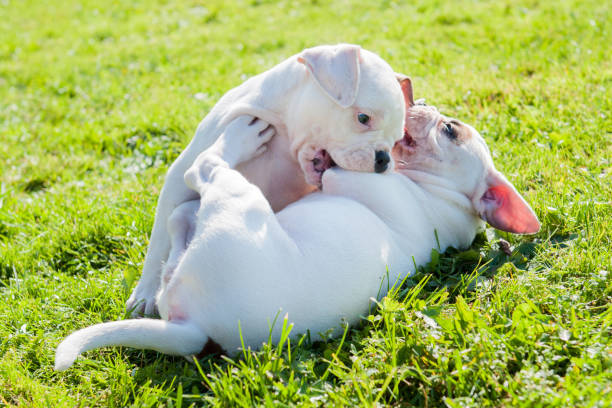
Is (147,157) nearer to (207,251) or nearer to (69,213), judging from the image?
(69,213)

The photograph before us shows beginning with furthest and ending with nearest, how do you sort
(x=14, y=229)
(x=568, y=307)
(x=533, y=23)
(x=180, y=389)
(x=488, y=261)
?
(x=533, y=23) → (x=14, y=229) → (x=488, y=261) → (x=568, y=307) → (x=180, y=389)

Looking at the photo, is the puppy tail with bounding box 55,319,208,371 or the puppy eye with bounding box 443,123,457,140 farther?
the puppy eye with bounding box 443,123,457,140

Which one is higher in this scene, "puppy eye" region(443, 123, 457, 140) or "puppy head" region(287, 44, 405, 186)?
"puppy head" region(287, 44, 405, 186)

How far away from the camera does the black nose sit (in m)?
3.58

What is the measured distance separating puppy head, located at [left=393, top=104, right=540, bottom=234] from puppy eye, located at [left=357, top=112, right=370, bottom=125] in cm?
51

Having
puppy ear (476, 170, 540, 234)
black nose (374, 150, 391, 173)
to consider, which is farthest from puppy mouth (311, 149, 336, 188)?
puppy ear (476, 170, 540, 234)

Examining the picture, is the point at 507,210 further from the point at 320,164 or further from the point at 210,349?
the point at 210,349

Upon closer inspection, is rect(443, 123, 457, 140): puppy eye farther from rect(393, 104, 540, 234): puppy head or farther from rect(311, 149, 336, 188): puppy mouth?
rect(311, 149, 336, 188): puppy mouth

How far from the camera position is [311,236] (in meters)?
3.14

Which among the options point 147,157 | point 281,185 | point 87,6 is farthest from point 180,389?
point 87,6

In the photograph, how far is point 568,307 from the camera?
3084 mm

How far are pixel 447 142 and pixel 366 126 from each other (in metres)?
0.59

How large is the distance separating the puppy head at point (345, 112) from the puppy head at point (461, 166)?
32 cm

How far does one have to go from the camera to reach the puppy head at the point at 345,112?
3.45 m
